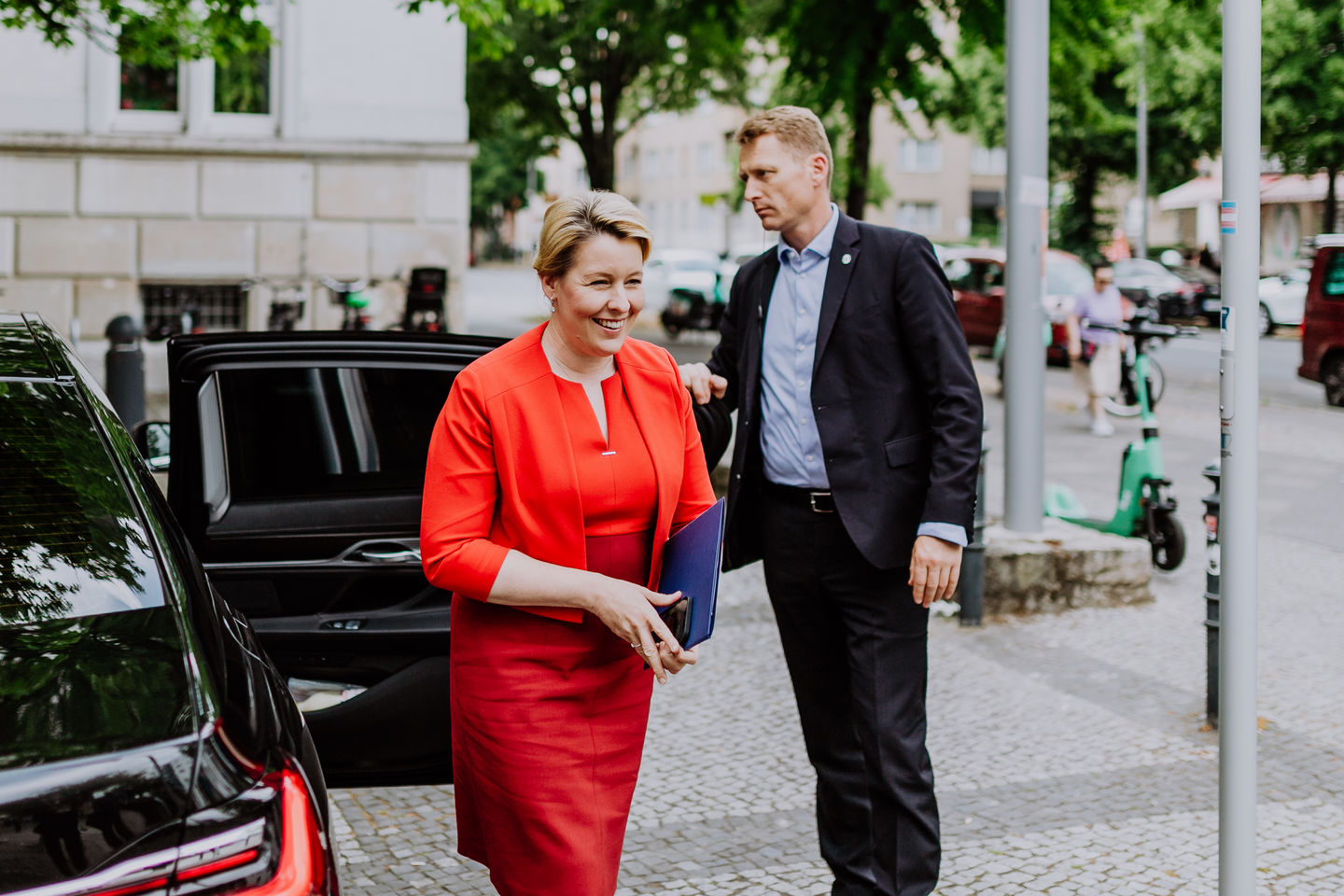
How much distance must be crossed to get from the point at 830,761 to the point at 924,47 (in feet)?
24.9

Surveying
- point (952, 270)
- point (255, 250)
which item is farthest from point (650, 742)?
point (952, 270)

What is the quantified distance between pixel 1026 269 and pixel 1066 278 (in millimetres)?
15259

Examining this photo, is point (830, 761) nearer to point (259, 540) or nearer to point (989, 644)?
point (259, 540)

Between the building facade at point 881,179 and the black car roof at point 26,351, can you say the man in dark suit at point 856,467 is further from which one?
the building facade at point 881,179

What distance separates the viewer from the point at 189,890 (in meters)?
1.90

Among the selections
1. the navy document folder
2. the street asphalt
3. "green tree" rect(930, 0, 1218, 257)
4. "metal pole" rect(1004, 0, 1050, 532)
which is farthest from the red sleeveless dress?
"green tree" rect(930, 0, 1218, 257)

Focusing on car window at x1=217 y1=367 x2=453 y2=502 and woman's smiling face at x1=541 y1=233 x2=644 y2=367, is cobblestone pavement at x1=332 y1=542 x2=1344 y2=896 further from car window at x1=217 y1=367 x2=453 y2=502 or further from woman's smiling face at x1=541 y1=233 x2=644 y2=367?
woman's smiling face at x1=541 y1=233 x2=644 y2=367

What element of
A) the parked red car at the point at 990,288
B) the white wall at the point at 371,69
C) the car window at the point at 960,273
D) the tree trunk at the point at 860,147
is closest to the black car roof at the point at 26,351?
the tree trunk at the point at 860,147

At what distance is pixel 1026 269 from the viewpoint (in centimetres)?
741

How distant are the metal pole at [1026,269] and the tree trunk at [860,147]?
9.89 ft

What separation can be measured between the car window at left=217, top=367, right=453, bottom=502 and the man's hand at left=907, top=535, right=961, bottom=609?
1448 millimetres

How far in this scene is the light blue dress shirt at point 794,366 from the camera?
3.53m

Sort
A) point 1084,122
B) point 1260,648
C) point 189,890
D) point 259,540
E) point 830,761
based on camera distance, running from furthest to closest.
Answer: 1. point 1084,122
2. point 1260,648
3. point 259,540
4. point 830,761
5. point 189,890

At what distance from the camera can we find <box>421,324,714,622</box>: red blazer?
2.60 metres
